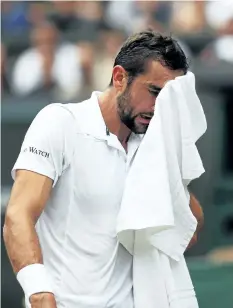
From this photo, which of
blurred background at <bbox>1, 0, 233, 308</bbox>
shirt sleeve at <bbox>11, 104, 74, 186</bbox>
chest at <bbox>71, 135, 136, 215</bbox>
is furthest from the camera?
blurred background at <bbox>1, 0, 233, 308</bbox>

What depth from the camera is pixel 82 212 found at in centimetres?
319

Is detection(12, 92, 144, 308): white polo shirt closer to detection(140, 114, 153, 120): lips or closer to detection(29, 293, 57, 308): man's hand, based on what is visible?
detection(140, 114, 153, 120): lips

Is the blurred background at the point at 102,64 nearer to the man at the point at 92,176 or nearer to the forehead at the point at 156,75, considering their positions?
the man at the point at 92,176

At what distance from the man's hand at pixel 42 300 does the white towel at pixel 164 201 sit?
367 millimetres

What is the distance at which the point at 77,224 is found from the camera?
10.5 ft

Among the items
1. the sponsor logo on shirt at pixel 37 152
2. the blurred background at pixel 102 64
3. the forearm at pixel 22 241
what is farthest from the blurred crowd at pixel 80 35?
the forearm at pixel 22 241

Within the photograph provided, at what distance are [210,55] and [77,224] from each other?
5.15 metres

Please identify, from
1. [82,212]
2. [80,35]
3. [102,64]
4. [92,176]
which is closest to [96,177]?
[92,176]

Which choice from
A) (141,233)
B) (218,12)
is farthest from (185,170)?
(218,12)

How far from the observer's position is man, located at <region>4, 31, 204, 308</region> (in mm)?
3172

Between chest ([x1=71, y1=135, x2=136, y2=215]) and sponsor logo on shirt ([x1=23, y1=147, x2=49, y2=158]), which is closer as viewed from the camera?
sponsor logo on shirt ([x1=23, y1=147, x2=49, y2=158])

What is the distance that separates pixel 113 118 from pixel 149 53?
0.91 feet

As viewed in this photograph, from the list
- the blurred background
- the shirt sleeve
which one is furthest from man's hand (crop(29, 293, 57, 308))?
the blurred background

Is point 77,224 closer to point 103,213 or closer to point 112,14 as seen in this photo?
point 103,213
